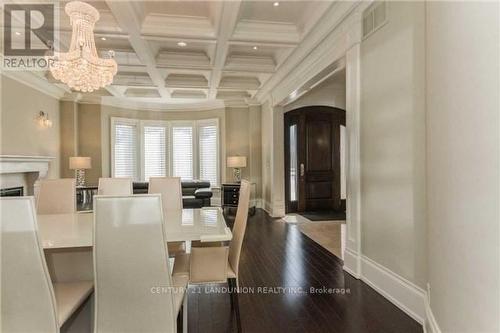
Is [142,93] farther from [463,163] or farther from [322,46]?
[463,163]

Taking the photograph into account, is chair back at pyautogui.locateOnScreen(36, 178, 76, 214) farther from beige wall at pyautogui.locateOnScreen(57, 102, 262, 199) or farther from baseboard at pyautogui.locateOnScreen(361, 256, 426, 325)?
beige wall at pyautogui.locateOnScreen(57, 102, 262, 199)

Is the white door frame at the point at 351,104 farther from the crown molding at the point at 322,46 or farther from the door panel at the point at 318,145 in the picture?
the door panel at the point at 318,145

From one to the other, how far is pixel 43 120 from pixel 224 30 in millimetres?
4588

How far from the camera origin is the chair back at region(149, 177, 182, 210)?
3059mm

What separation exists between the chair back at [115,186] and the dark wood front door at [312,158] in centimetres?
436

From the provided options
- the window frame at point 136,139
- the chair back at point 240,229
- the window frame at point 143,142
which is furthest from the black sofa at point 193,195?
the chair back at point 240,229

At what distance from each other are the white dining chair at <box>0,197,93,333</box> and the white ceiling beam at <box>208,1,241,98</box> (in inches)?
107

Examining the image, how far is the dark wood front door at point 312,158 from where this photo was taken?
6820mm

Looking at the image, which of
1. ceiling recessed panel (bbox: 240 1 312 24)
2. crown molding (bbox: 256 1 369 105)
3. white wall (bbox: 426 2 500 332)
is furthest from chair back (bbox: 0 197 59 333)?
crown molding (bbox: 256 1 369 105)

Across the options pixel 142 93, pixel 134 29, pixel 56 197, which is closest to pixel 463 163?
pixel 56 197

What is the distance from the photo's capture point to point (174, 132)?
27.5 feet

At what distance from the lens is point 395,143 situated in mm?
2426

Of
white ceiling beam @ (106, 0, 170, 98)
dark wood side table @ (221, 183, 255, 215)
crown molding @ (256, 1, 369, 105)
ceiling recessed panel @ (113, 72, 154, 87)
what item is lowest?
dark wood side table @ (221, 183, 255, 215)

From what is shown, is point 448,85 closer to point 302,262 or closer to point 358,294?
point 358,294
